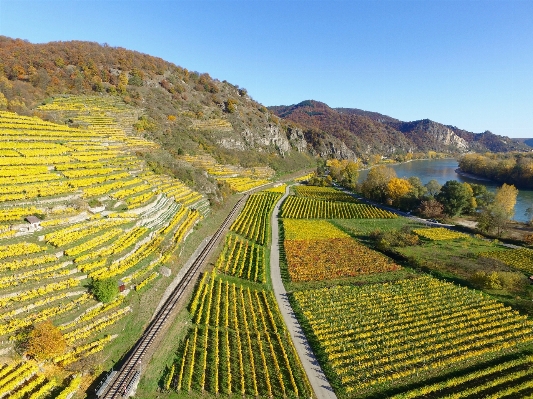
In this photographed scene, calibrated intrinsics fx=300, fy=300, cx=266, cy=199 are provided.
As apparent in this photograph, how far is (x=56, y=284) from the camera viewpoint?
78.5ft

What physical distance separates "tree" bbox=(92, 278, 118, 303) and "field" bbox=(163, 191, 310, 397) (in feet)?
23.3

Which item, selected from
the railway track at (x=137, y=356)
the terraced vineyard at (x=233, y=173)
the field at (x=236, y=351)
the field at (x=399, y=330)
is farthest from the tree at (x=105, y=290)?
the terraced vineyard at (x=233, y=173)

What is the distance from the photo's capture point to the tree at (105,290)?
24656mm

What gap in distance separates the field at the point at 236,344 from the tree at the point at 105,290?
7106 millimetres

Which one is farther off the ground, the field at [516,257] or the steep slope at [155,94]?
the steep slope at [155,94]

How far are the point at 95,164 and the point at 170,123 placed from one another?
51916 mm

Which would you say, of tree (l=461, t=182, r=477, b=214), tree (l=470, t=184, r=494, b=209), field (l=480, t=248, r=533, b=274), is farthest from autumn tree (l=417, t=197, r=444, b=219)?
field (l=480, t=248, r=533, b=274)

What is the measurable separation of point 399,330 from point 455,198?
5323 centimetres

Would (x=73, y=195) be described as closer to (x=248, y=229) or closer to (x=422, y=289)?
(x=248, y=229)

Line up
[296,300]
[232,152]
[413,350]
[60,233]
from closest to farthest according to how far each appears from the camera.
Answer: [413,350] < [60,233] < [296,300] < [232,152]

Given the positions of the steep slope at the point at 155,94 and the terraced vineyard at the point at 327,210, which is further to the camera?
the steep slope at the point at 155,94

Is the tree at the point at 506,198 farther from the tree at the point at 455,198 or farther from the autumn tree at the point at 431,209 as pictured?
the autumn tree at the point at 431,209

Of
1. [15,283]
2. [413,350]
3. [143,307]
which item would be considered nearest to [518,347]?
[413,350]

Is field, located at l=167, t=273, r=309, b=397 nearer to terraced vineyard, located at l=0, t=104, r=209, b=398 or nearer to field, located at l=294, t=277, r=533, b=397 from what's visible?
field, located at l=294, t=277, r=533, b=397
